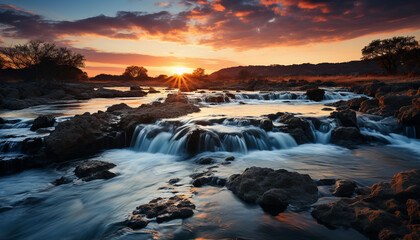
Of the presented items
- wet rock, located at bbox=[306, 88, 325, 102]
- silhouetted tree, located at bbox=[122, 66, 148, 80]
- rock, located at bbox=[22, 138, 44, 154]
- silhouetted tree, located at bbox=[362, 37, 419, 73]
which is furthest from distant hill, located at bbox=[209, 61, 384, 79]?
rock, located at bbox=[22, 138, 44, 154]

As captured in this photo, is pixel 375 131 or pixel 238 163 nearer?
pixel 238 163

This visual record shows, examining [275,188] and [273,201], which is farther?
[275,188]

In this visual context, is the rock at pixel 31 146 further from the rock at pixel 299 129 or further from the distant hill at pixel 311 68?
the distant hill at pixel 311 68

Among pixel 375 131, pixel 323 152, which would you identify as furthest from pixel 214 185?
pixel 375 131

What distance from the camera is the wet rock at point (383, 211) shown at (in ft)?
13.7

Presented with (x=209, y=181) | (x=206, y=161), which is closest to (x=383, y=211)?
(x=209, y=181)

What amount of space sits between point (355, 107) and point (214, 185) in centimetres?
1807

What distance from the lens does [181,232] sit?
4918mm

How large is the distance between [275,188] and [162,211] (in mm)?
2836

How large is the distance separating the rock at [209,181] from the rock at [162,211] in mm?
1116

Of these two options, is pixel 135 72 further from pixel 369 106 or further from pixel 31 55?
pixel 369 106

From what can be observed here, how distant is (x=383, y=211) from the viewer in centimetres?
448

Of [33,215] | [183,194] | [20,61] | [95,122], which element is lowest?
[33,215]

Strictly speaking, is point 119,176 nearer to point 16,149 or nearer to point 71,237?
point 71,237
